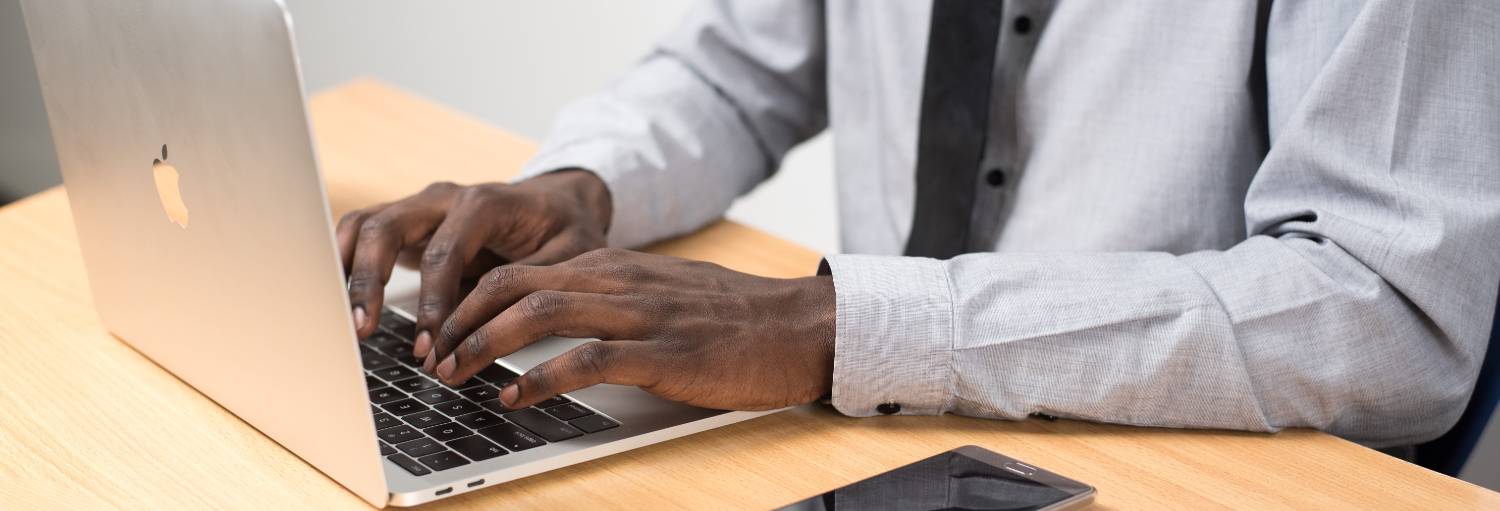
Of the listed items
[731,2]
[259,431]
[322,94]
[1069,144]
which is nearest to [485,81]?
→ [322,94]

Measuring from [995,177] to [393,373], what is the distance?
1.73 feet

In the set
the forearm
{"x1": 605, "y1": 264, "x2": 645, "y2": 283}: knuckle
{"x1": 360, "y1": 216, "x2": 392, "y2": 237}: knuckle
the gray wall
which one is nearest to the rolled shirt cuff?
the forearm

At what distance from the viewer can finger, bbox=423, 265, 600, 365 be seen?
29.4 inches

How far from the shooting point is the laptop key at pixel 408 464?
0.66 meters

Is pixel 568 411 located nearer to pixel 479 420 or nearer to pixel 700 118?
pixel 479 420

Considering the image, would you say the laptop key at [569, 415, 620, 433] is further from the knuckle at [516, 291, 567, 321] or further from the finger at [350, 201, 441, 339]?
the finger at [350, 201, 441, 339]

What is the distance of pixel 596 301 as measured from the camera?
73cm

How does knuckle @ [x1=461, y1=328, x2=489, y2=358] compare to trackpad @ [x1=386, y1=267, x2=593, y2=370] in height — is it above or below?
above

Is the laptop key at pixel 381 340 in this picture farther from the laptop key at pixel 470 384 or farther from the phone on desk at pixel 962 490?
the phone on desk at pixel 962 490

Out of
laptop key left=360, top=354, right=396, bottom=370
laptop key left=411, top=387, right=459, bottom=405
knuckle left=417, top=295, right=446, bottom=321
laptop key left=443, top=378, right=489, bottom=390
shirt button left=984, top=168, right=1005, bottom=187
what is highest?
Result: knuckle left=417, top=295, right=446, bottom=321

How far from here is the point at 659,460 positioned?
2.33 feet

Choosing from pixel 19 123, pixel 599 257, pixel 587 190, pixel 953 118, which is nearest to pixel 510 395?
pixel 599 257

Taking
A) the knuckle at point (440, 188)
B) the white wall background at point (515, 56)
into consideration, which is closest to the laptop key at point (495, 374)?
the knuckle at point (440, 188)

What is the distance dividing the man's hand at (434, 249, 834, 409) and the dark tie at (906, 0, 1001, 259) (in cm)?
34
